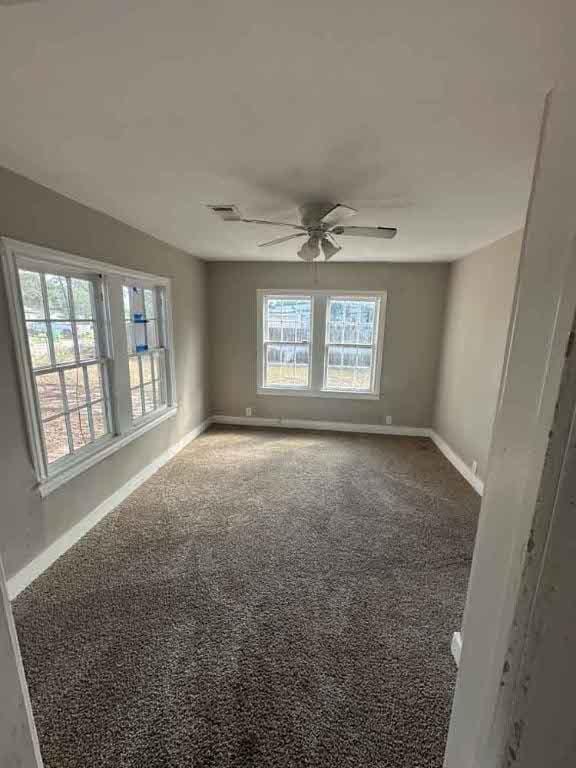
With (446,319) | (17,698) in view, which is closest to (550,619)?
(17,698)

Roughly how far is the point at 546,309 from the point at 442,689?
1.79 meters

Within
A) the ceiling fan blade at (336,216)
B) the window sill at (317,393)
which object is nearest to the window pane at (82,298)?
the ceiling fan blade at (336,216)

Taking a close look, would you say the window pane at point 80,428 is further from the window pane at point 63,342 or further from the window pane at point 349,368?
the window pane at point 349,368

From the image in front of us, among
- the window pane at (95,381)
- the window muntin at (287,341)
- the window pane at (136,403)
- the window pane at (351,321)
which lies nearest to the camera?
the window pane at (95,381)

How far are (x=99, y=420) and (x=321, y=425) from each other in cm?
303

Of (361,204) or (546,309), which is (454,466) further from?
(546,309)

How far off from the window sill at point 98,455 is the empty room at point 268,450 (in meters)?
0.02

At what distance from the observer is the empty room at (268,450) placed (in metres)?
0.67

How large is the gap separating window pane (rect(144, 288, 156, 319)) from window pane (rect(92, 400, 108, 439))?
1095 millimetres

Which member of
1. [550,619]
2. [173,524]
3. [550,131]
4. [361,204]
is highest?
[361,204]

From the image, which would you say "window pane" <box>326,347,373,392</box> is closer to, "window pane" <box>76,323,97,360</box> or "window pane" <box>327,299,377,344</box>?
"window pane" <box>327,299,377,344</box>

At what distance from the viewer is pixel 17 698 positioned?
0.71 m

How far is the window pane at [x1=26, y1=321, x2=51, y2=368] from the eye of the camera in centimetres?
212

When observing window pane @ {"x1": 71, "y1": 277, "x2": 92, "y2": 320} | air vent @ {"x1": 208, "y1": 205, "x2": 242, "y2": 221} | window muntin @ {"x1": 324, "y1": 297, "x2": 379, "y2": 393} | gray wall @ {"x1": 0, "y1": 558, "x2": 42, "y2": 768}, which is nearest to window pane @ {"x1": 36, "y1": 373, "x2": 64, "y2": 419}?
window pane @ {"x1": 71, "y1": 277, "x2": 92, "y2": 320}
